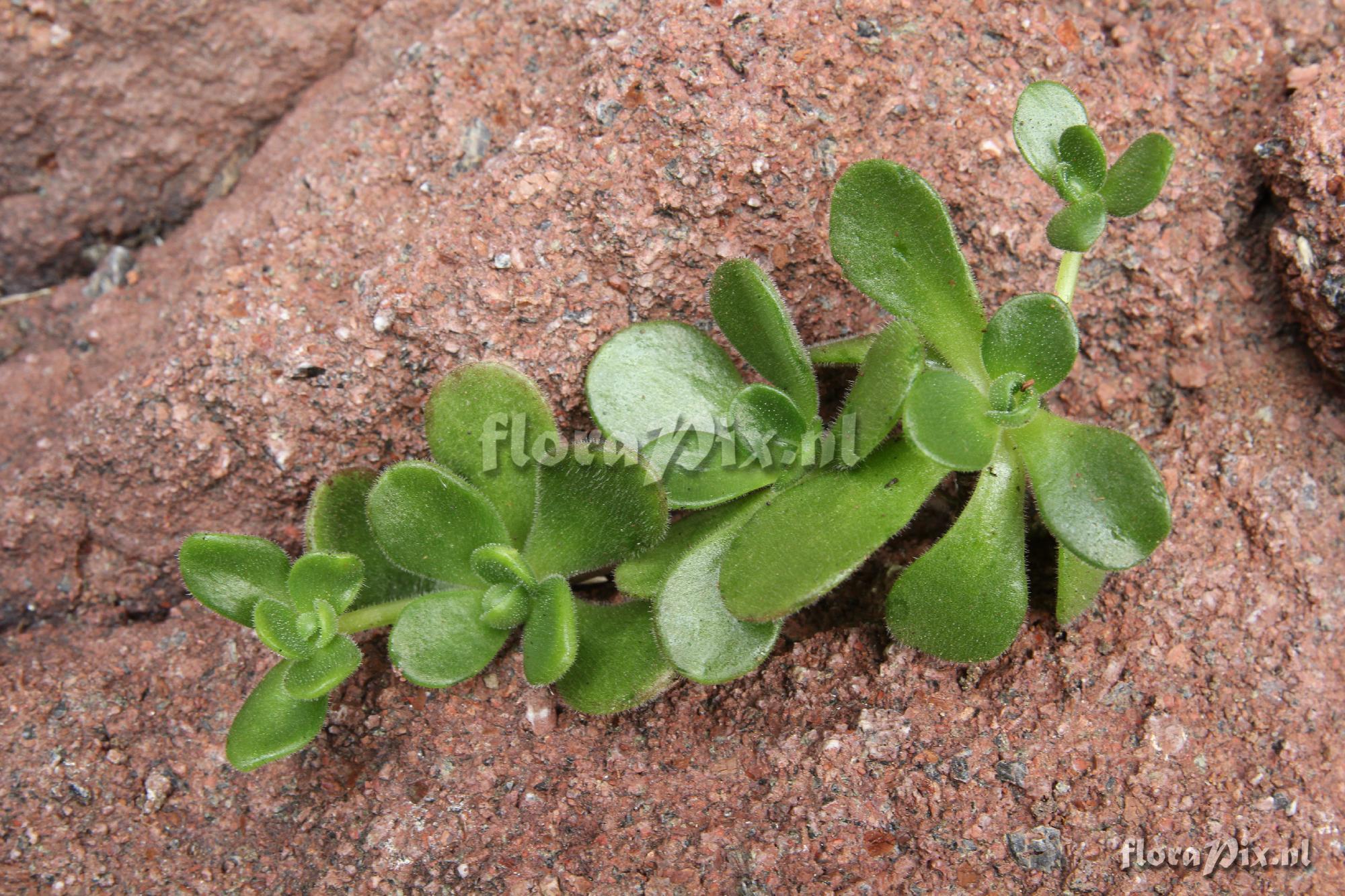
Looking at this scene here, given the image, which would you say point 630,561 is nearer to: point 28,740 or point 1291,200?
point 28,740

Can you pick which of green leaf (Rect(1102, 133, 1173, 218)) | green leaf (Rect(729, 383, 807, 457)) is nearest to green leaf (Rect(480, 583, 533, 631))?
green leaf (Rect(729, 383, 807, 457))

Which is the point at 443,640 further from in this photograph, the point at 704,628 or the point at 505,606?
the point at 704,628

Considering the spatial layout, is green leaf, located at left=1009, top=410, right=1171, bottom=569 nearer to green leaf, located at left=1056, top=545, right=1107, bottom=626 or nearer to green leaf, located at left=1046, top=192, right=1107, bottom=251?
green leaf, located at left=1056, top=545, right=1107, bottom=626

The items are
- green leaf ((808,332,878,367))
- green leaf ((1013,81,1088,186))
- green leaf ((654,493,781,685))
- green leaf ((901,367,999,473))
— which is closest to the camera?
green leaf ((901,367,999,473))

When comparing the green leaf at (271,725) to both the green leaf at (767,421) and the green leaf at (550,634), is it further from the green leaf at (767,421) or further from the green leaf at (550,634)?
the green leaf at (767,421)

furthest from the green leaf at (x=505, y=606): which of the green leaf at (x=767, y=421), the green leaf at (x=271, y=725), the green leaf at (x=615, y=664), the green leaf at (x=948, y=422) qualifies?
the green leaf at (x=948, y=422)

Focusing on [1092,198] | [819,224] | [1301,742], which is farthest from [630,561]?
[1301,742]

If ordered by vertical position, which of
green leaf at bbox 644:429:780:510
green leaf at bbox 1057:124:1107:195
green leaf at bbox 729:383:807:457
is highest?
green leaf at bbox 1057:124:1107:195
